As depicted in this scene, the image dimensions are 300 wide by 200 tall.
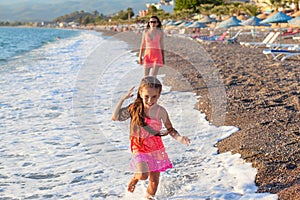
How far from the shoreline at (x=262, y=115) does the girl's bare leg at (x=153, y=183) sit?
857mm

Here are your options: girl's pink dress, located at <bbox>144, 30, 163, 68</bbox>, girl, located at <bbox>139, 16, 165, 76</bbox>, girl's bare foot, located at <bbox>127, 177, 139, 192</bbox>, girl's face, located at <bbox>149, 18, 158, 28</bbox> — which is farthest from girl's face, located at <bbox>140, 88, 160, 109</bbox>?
girl's pink dress, located at <bbox>144, 30, 163, 68</bbox>

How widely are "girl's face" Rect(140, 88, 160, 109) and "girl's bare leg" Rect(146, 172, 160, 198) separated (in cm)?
52

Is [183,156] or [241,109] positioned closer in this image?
[183,156]

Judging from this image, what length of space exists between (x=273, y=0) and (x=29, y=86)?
154 feet

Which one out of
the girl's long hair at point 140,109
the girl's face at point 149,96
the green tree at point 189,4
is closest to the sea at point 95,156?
the girl's long hair at point 140,109

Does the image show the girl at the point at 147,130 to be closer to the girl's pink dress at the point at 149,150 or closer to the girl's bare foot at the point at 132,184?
the girl's pink dress at the point at 149,150

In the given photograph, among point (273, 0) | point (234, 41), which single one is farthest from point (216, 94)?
point (273, 0)

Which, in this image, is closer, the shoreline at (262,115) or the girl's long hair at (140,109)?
the girl's long hair at (140,109)

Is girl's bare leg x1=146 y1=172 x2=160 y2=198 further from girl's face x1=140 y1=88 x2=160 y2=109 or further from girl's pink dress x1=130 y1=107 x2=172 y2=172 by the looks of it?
girl's face x1=140 y1=88 x2=160 y2=109

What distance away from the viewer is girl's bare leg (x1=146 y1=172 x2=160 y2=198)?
3.09m

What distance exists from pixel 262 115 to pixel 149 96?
298 centimetres

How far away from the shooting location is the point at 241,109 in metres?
5.98

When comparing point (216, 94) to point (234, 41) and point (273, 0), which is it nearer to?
point (234, 41)

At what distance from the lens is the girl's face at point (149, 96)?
298 cm
